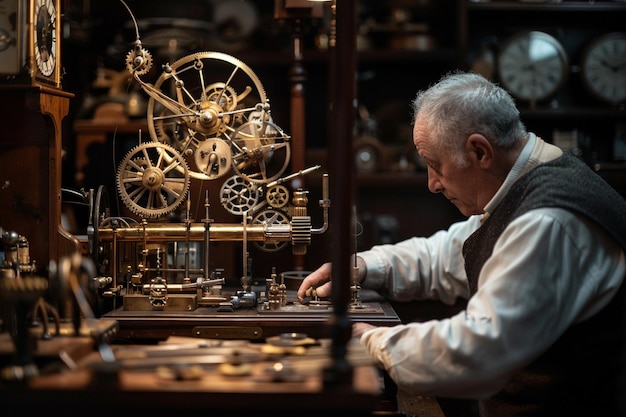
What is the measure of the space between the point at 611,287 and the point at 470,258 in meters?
0.58

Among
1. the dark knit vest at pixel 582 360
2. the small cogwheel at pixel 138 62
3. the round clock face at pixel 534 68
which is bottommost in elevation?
the dark knit vest at pixel 582 360

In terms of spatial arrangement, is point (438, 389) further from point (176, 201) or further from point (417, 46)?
point (417, 46)

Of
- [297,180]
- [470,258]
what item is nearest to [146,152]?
[297,180]

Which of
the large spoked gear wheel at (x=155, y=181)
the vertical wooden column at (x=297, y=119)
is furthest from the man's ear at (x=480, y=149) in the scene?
the large spoked gear wheel at (x=155, y=181)

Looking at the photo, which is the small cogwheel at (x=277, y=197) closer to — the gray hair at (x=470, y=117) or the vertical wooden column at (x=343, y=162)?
the gray hair at (x=470, y=117)

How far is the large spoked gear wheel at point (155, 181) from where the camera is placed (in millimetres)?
3092

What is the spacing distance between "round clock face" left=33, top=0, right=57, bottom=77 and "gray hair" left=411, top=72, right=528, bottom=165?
1.28m

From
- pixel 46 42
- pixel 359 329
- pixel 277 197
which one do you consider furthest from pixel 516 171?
pixel 46 42

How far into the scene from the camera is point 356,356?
2164 millimetres

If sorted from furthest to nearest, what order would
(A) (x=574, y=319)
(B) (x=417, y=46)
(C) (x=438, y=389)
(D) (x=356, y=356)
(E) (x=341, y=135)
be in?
(B) (x=417, y=46)
(A) (x=574, y=319)
(C) (x=438, y=389)
(D) (x=356, y=356)
(E) (x=341, y=135)

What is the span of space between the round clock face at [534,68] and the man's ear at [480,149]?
2567 mm

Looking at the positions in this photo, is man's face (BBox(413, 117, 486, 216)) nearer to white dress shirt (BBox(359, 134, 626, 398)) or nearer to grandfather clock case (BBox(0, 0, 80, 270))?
white dress shirt (BBox(359, 134, 626, 398))

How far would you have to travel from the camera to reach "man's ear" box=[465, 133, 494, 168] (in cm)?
286

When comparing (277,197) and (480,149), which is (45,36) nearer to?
(277,197)
